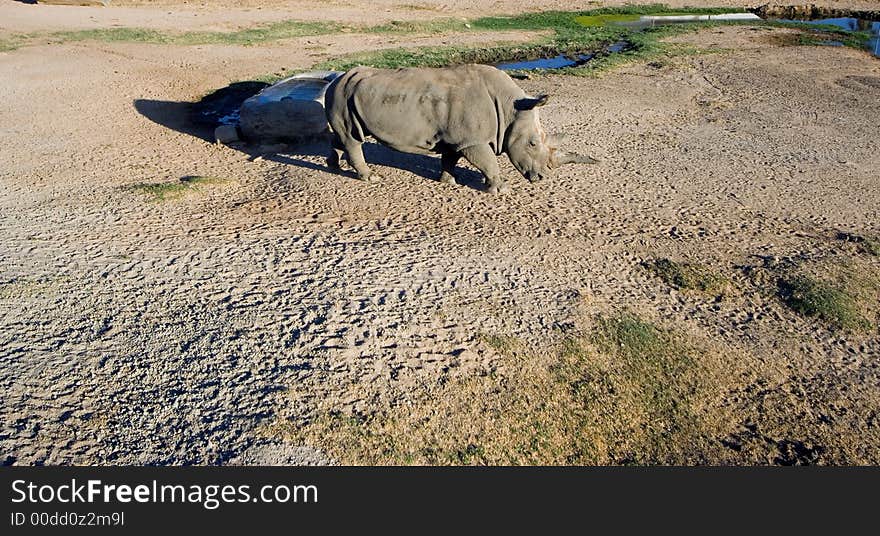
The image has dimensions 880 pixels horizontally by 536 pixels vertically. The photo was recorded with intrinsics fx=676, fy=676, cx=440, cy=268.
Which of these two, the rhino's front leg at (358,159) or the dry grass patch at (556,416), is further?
the rhino's front leg at (358,159)

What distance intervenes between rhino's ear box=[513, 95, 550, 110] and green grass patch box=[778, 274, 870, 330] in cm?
442

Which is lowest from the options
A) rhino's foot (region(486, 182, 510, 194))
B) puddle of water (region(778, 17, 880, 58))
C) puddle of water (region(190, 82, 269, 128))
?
rhino's foot (region(486, 182, 510, 194))

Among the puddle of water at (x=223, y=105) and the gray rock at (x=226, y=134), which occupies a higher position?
the puddle of water at (x=223, y=105)

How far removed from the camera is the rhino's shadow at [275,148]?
502 inches

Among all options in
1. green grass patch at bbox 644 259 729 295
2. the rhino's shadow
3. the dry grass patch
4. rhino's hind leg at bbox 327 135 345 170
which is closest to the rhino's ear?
the rhino's shadow

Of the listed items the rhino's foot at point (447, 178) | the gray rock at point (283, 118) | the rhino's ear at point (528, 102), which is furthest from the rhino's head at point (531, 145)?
the gray rock at point (283, 118)

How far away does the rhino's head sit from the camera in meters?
11.0

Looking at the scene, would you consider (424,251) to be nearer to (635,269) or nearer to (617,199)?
(635,269)

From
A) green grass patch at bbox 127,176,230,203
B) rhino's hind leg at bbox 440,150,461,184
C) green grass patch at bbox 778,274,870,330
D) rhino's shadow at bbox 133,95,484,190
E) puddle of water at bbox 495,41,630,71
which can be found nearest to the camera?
green grass patch at bbox 778,274,870,330

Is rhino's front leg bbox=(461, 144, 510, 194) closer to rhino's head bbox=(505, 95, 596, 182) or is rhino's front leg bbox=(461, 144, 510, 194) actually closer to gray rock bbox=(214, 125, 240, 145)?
rhino's head bbox=(505, 95, 596, 182)

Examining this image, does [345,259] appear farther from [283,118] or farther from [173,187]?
[283,118]

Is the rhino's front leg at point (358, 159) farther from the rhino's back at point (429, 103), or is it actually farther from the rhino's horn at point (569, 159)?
the rhino's horn at point (569, 159)

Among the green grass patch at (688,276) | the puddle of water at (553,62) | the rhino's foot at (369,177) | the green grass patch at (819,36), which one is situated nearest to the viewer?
the green grass patch at (688,276)

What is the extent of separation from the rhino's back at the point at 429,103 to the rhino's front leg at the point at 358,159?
55cm
